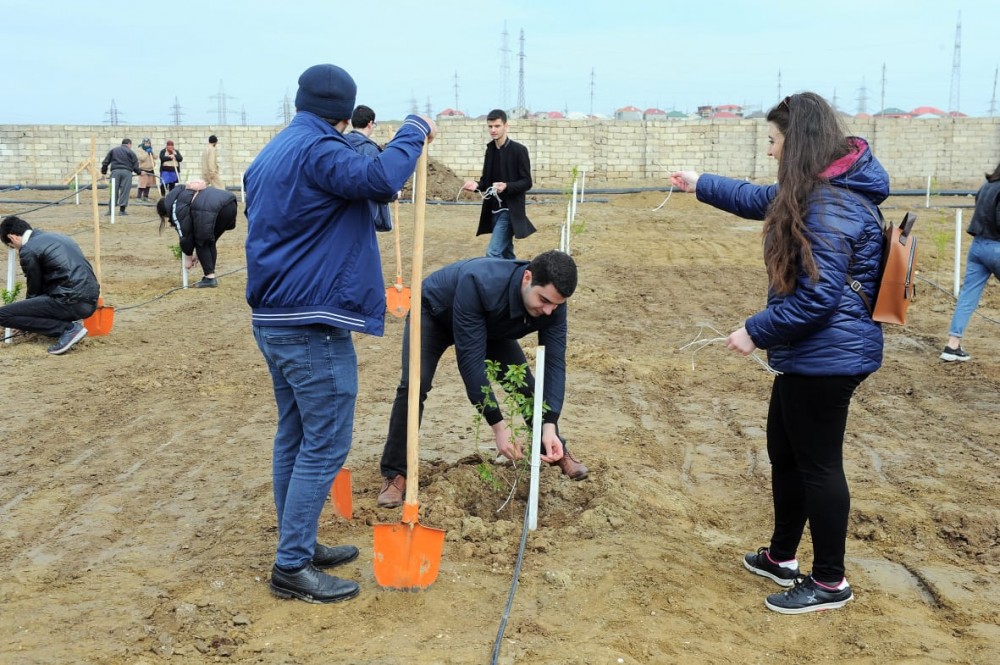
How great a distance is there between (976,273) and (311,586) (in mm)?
6631

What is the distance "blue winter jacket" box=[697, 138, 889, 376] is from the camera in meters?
3.40

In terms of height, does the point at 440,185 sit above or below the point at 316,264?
above

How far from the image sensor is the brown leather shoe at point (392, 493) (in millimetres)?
4867

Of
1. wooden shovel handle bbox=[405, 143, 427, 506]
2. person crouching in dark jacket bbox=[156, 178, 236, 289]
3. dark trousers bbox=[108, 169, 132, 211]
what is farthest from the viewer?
dark trousers bbox=[108, 169, 132, 211]

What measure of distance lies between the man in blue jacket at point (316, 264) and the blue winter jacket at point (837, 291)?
151 centimetres

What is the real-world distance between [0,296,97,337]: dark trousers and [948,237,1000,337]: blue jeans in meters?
8.18

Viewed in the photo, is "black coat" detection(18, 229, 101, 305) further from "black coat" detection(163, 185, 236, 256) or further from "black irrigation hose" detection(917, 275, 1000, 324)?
"black irrigation hose" detection(917, 275, 1000, 324)

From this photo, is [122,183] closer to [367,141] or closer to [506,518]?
[367,141]

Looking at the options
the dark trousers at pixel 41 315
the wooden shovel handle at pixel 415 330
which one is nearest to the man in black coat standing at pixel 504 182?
the dark trousers at pixel 41 315

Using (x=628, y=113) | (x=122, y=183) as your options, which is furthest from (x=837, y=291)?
(x=628, y=113)

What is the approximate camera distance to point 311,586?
3.74 meters

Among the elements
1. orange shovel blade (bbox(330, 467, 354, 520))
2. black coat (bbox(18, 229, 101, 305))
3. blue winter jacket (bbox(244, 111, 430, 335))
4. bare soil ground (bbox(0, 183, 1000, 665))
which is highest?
blue winter jacket (bbox(244, 111, 430, 335))

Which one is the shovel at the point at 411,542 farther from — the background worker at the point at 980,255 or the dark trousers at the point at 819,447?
the background worker at the point at 980,255

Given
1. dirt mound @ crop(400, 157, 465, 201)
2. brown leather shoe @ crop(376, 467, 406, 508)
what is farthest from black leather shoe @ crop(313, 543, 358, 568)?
dirt mound @ crop(400, 157, 465, 201)
